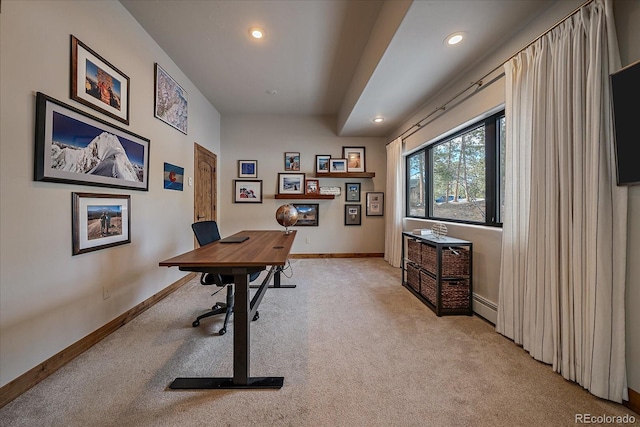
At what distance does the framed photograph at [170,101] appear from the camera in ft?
9.20

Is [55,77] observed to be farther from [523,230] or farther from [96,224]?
[523,230]

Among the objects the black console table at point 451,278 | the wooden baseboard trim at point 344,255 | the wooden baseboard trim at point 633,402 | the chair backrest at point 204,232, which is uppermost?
the chair backrest at point 204,232

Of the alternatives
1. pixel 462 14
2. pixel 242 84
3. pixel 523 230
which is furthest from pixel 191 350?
pixel 242 84

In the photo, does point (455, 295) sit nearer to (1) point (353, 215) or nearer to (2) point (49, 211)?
(1) point (353, 215)

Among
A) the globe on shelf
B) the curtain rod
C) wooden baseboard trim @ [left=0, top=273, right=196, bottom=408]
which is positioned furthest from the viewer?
the globe on shelf

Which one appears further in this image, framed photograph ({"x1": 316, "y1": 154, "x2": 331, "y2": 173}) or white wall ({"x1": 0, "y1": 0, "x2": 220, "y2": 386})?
framed photograph ({"x1": 316, "y1": 154, "x2": 331, "y2": 173})

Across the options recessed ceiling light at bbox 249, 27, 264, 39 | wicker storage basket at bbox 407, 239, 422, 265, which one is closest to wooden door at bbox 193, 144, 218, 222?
recessed ceiling light at bbox 249, 27, 264, 39

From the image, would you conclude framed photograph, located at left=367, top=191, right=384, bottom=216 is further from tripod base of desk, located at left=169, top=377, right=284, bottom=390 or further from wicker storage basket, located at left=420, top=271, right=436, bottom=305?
tripod base of desk, located at left=169, top=377, right=284, bottom=390

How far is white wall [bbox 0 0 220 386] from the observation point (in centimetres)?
140

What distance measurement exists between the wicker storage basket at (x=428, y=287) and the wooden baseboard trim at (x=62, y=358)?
9.85 ft

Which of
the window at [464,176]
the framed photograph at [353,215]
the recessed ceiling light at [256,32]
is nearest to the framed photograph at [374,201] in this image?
the framed photograph at [353,215]

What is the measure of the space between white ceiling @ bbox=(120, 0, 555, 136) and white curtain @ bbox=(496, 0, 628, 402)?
52cm

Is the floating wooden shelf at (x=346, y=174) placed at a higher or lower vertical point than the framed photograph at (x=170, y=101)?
lower

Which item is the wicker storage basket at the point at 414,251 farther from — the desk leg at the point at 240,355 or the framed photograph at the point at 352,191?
the desk leg at the point at 240,355
